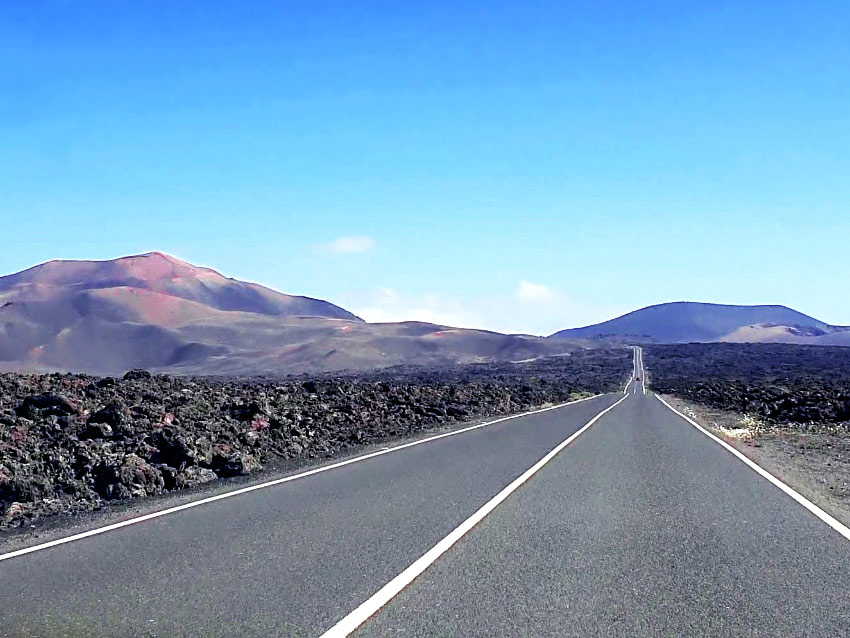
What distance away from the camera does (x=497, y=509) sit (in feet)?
42.7

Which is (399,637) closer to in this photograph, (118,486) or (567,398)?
(118,486)

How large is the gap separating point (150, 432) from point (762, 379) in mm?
68521

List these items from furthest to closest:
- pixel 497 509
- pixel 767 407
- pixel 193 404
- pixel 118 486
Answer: pixel 767 407
pixel 193 404
pixel 118 486
pixel 497 509

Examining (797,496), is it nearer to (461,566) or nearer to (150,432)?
(461,566)

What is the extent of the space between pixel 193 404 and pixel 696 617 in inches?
776

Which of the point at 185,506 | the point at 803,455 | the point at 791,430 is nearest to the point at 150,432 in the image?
the point at 185,506

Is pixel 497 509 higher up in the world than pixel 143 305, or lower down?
lower down

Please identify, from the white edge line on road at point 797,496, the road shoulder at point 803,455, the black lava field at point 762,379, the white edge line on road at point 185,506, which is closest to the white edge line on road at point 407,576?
the white edge line on road at point 185,506

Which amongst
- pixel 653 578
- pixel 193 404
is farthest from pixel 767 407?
pixel 653 578

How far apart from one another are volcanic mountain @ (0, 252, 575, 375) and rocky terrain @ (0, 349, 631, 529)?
85.2 meters

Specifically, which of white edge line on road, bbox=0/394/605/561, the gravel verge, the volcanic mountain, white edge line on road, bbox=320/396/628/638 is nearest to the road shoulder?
the gravel verge

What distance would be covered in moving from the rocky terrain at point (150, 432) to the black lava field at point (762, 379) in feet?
44.0

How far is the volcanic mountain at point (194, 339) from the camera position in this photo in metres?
127

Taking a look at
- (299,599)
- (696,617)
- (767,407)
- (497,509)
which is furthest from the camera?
(767,407)
